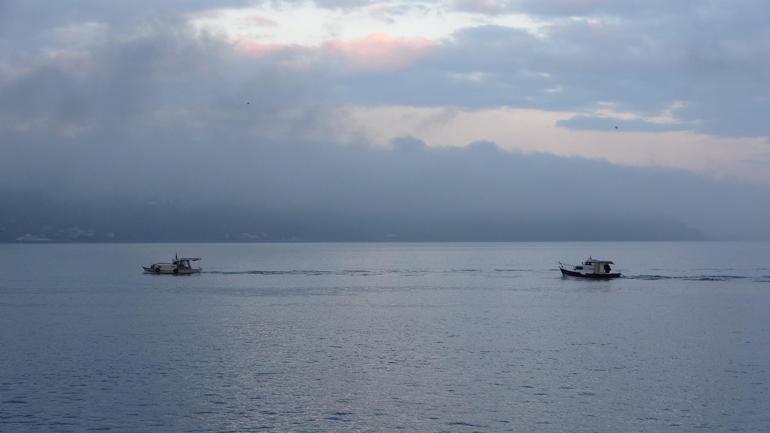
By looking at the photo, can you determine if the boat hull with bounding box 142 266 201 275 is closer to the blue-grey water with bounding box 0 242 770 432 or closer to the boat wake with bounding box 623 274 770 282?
the blue-grey water with bounding box 0 242 770 432

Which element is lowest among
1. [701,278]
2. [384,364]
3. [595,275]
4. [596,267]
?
[384,364]

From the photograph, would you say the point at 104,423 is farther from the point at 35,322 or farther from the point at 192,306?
the point at 192,306

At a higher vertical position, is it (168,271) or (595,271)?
(595,271)

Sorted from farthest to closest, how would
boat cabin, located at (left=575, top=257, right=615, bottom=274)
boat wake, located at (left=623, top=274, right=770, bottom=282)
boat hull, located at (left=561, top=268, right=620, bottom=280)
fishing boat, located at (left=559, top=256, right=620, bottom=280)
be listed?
1. boat wake, located at (left=623, top=274, right=770, bottom=282)
2. boat cabin, located at (left=575, top=257, right=615, bottom=274)
3. fishing boat, located at (left=559, top=256, right=620, bottom=280)
4. boat hull, located at (left=561, top=268, right=620, bottom=280)

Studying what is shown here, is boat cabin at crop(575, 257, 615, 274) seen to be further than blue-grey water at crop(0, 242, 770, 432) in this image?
Yes

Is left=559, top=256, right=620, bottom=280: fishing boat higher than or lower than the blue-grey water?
higher

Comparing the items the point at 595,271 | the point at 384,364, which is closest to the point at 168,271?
the point at 595,271

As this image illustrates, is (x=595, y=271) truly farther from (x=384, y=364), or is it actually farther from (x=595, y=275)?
(x=384, y=364)

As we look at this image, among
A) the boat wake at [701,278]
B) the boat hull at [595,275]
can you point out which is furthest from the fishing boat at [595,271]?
the boat wake at [701,278]

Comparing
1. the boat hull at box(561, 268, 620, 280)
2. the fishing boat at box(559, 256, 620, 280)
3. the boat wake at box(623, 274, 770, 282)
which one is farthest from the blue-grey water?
the boat wake at box(623, 274, 770, 282)

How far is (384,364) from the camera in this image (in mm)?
61844

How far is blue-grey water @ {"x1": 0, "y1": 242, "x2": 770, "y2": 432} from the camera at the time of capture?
1796 inches

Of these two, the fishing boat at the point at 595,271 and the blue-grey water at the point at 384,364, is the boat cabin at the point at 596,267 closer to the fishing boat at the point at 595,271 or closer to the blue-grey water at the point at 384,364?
the fishing boat at the point at 595,271

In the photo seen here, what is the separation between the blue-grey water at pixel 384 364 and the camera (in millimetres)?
45625
